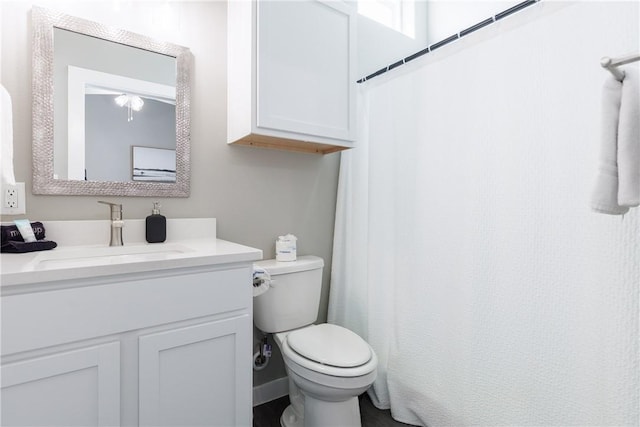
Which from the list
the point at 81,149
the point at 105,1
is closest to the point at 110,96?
the point at 81,149

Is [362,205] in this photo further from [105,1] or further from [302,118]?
[105,1]

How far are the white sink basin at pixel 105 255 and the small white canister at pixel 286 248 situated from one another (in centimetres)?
49

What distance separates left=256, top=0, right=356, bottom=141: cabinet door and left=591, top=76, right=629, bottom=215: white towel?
101 cm

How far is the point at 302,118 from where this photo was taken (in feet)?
4.92

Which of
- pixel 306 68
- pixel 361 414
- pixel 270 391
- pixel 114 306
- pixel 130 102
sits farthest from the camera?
pixel 270 391

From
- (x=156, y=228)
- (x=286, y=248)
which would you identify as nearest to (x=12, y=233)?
(x=156, y=228)

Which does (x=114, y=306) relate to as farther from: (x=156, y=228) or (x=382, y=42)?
(x=382, y=42)

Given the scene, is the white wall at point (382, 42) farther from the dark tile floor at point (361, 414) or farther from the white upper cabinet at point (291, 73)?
the dark tile floor at point (361, 414)

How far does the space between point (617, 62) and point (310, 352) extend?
132 cm

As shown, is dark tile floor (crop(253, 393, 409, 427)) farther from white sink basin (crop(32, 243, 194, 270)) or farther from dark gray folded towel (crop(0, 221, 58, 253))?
dark gray folded towel (crop(0, 221, 58, 253))

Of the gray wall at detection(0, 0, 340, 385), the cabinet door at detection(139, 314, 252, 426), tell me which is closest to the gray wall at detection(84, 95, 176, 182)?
the gray wall at detection(0, 0, 340, 385)

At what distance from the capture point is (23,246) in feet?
3.45

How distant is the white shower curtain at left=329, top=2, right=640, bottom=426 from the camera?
100 centimetres

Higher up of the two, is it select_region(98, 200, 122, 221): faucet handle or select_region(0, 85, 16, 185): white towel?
select_region(0, 85, 16, 185): white towel
